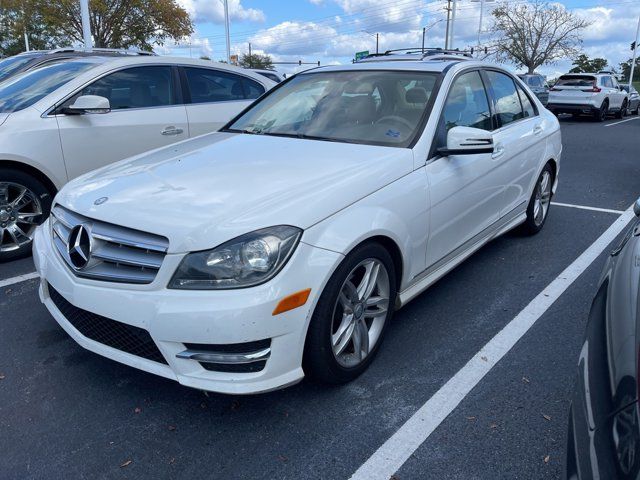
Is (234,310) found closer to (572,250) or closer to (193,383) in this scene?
(193,383)

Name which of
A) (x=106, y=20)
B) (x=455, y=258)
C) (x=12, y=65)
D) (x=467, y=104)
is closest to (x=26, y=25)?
(x=106, y=20)

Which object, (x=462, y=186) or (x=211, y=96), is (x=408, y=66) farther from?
(x=211, y=96)

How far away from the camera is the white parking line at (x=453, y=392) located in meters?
2.33

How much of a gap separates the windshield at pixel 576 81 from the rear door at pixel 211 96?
17135 mm

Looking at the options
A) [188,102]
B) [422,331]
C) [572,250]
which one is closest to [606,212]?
[572,250]

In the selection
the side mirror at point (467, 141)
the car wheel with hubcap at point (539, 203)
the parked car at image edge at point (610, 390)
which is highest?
the side mirror at point (467, 141)

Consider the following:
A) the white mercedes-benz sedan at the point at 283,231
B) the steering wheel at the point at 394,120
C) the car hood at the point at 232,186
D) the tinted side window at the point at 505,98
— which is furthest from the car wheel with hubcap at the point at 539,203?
the car hood at the point at 232,186

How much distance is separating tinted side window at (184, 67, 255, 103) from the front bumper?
375cm

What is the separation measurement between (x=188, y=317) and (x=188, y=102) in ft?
13.0

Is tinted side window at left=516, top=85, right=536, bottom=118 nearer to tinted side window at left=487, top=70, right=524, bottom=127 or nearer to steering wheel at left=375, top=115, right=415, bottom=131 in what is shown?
tinted side window at left=487, top=70, right=524, bottom=127

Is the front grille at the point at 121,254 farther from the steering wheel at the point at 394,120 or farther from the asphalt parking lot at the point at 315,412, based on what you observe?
the steering wheel at the point at 394,120

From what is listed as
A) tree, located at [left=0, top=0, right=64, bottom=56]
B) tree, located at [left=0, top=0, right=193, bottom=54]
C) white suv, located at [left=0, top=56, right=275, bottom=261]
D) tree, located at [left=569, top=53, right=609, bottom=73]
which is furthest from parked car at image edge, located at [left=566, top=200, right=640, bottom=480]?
tree, located at [left=569, top=53, right=609, bottom=73]

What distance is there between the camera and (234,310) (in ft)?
7.32

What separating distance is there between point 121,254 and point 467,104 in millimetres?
2634
